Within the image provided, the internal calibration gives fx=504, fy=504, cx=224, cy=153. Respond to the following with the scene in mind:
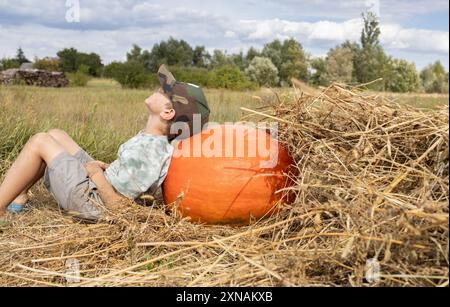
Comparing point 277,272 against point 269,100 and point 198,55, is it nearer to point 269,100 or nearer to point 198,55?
point 269,100

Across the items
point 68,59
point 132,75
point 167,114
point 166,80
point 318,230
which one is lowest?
point 318,230

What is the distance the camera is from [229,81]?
57.5 feet

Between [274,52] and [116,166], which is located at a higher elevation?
[274,52]

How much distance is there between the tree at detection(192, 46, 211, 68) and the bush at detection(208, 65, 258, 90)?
8664 millimetres

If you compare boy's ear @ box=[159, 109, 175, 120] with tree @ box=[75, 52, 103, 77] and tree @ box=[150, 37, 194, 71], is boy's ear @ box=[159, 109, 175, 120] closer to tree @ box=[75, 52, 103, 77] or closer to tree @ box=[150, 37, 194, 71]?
tree @ box=[150, 37, 194, 71]

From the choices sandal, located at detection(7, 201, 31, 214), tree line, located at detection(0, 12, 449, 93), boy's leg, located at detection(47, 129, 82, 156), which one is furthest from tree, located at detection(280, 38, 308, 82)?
sandal, located at detection(7, 201, 31, 214)

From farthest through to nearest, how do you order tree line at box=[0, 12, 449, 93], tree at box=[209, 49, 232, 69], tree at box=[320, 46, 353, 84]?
tree at box=[209, 49, 232, 69]
tree at box=[320, 46, 353, 84]
tree line at box=[0, 12, 449, 93]

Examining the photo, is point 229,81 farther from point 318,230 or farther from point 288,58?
point 318,230

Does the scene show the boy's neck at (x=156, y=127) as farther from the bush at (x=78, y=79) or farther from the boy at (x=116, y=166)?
the bush at (x=78, y=79)

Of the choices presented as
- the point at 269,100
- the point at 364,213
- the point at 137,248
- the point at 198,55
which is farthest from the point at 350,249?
the point at 198,55

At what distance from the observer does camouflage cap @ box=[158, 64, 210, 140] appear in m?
3.24

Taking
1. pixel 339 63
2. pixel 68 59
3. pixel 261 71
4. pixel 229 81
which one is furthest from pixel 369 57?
pixel 68 59

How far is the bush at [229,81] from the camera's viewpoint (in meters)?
16.9

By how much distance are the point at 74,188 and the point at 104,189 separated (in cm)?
22
